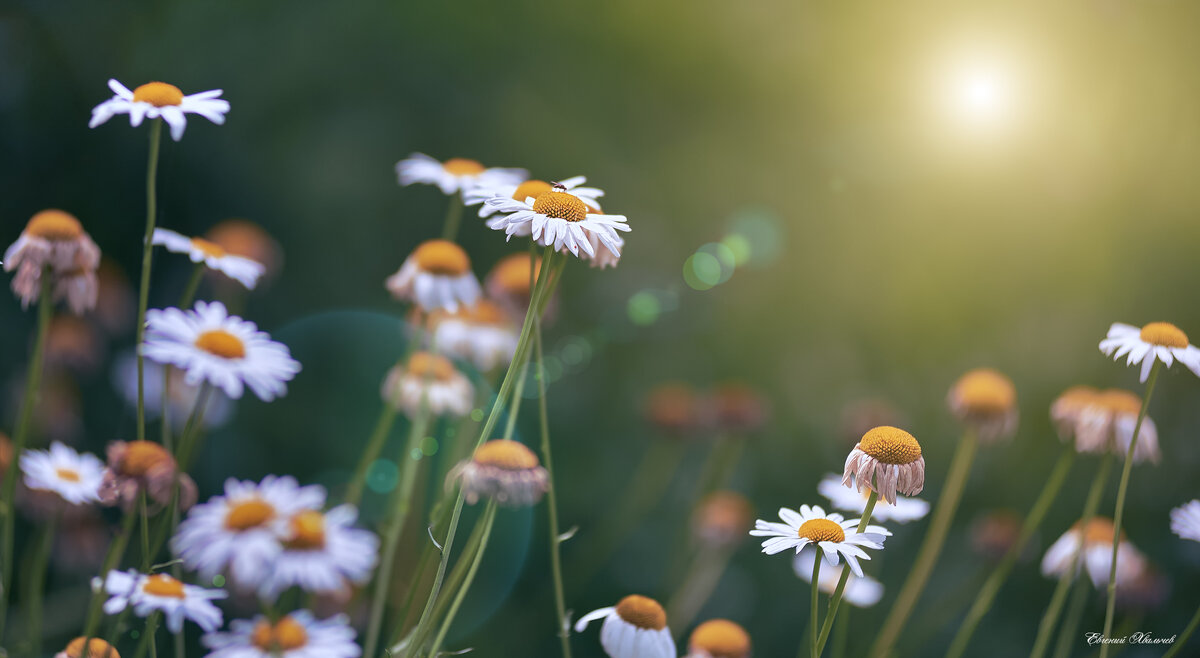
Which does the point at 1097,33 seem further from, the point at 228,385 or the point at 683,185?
the point at 228,385

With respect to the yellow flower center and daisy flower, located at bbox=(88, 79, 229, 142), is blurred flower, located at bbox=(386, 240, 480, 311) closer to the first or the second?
daisy flower, located at bbox=(88, 79, 229, 142)

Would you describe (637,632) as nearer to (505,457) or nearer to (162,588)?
(505,457)

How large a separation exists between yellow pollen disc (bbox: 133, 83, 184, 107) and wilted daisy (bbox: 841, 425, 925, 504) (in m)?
0.63

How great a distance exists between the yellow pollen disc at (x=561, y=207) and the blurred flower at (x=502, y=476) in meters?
0.20

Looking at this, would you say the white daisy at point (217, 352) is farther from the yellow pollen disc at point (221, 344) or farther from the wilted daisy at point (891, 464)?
the wilted daisy at point (891, 464)

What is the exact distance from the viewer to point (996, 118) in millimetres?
2246

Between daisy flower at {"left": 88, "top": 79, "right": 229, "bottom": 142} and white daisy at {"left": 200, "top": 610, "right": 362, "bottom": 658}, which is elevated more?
daisy flower at {"left": 88, "top": 79, "right": 229, "bottom": 142}

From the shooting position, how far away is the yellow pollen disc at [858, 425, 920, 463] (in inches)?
27.1

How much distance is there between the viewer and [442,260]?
0.93 metres

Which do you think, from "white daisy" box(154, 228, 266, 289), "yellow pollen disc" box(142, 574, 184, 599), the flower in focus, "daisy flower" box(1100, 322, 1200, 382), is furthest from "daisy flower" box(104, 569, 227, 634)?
"daisy flower" box(1100, 322, 1200, 382)

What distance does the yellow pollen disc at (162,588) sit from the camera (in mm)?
601

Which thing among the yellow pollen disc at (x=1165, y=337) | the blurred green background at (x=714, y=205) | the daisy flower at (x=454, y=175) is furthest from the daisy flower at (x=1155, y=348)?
the blurred green background at (x=714, y=205)

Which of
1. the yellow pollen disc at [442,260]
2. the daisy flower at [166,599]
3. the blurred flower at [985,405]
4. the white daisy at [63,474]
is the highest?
the yellow pollen disc at [442,260]

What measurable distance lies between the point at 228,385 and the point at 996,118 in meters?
2.19
